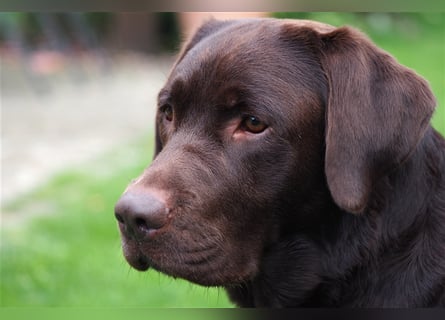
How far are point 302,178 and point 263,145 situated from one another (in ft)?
0.67

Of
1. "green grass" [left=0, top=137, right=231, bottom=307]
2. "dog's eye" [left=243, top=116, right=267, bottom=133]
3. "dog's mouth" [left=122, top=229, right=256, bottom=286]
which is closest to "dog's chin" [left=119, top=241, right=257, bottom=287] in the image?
"dog's mouth" [left=122, top=229, right=256, bottom=286]

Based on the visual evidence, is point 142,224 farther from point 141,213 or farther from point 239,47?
point 239,47

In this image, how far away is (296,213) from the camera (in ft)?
9.27

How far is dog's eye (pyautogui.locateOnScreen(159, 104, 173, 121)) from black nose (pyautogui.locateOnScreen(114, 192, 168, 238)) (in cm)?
60

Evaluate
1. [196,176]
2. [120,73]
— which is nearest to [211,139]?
[196,176]

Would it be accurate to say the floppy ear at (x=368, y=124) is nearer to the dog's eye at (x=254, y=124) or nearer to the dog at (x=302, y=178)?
the dog at (x=302, y=178)

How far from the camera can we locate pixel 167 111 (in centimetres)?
309

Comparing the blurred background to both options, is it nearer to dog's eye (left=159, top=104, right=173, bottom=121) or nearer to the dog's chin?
the dog's chin

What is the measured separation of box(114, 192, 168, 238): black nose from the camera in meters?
2.49

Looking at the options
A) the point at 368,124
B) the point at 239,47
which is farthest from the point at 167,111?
the point at 368,124

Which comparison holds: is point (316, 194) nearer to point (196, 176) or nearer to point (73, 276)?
point (196, 176)

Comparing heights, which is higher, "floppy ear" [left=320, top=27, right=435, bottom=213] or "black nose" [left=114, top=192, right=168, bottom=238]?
"floppy ear" [left=320, top=27, right=435, bottom=213]

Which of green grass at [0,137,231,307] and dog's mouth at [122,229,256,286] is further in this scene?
green grass at [0,137,231,307]

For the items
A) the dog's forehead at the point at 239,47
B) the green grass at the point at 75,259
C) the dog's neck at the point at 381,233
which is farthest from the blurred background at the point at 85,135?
the dog's forehead at the point at 239,47
